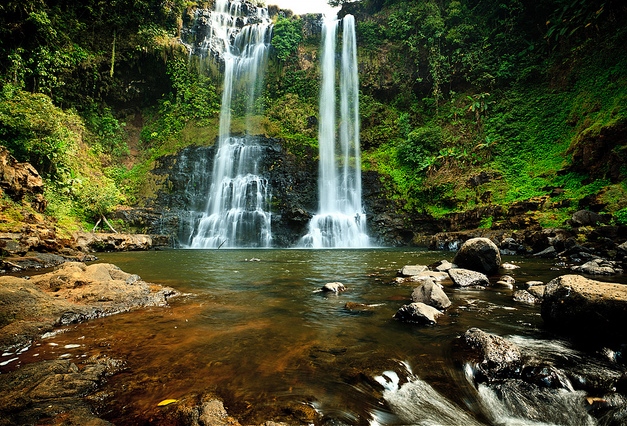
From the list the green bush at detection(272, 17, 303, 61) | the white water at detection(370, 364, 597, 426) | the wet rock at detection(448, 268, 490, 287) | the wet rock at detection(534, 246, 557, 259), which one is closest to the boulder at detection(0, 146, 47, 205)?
the white water at detection(370, 364, 597, 426)

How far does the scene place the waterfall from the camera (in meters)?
21.4

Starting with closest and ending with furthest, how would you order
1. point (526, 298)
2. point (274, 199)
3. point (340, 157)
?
point (526, 298) < point (274, 199) < point (340, 157)

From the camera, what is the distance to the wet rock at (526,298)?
461cm

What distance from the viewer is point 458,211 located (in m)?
17.9

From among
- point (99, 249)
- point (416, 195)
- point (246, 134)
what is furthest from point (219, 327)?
point (246, 134)

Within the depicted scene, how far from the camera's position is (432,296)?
14.5 ft

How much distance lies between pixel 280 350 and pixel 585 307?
130 inches

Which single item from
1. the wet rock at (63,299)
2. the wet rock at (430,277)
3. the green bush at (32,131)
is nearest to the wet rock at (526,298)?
the wet rock at (430,277)

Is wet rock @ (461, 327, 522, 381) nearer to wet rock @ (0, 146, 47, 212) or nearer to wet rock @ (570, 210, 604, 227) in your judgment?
wet rock @ (570, 210, 604, 227)

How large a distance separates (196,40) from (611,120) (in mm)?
34974

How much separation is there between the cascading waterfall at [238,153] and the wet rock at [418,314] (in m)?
18.7

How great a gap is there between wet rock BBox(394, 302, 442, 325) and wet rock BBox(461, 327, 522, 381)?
726 millimetres

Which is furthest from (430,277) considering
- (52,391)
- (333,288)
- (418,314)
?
(52,391)

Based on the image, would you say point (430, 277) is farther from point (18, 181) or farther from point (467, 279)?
point (18, 181)
